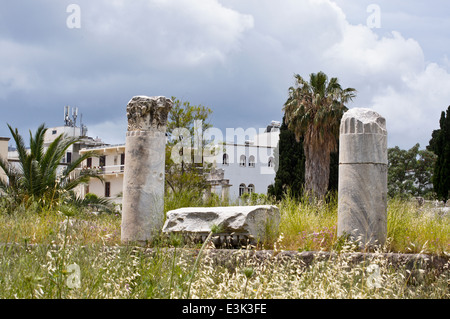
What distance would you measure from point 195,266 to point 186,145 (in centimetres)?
1709

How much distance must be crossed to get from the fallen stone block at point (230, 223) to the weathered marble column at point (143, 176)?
0.53m

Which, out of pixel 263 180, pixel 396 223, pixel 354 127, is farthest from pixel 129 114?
pixel 263 180

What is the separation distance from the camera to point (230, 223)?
28.8 ft

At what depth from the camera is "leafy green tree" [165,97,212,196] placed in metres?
20.3

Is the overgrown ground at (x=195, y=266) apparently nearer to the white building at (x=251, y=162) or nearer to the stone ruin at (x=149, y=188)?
the stone ruin at (x=149, y=188)

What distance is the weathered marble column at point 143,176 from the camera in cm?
980

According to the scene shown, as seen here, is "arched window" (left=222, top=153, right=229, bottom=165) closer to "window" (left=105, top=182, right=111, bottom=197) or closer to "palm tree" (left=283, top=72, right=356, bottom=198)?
"window" (left=105, top=182, right=111, bottom=197)

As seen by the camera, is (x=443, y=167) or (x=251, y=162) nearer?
(x=443, y=167)

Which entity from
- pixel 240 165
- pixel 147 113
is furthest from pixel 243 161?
pixel 147 113

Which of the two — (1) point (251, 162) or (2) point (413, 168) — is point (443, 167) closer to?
(2) point (413, 168)

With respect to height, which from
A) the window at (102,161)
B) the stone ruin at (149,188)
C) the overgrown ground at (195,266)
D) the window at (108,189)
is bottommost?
the window at (108,189)

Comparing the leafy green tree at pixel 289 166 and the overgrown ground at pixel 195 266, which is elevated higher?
the leafy green tree at pixel 289 166

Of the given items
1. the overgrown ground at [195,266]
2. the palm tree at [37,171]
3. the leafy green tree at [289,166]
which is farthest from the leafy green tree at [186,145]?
the leafy green tree at [289,166]
